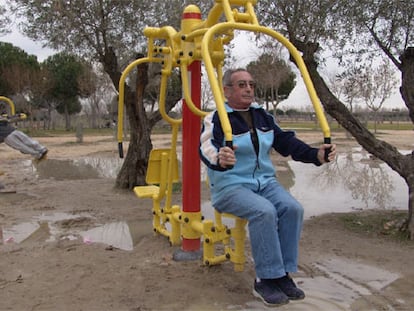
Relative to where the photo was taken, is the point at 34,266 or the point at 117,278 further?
the point at 34,266

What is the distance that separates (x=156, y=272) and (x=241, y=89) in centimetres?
168

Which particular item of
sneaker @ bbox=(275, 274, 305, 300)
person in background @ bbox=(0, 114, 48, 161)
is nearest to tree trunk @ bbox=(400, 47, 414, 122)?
sneaker @ bbox=(275, 274, 305, 300)

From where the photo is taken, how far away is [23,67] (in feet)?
111

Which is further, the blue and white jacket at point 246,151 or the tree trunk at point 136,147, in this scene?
the tree trunk at point 136,147

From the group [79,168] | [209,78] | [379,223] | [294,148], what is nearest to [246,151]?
[294,148]

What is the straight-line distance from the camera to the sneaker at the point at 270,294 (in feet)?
10.5

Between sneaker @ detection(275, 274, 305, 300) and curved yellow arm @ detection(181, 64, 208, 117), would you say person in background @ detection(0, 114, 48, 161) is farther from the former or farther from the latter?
sneaker @ detection(275, 274, 305, 300)

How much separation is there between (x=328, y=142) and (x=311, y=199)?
508cm

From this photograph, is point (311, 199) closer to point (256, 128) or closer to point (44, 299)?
point (256, 128)

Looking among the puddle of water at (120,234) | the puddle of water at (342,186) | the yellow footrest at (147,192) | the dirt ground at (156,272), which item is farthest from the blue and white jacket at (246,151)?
the puddle of water at (342,186)

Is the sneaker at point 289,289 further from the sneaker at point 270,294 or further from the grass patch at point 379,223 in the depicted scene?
the grass patch at point 379,223

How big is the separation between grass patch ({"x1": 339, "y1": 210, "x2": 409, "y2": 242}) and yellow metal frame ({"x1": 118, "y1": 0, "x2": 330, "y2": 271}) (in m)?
2.17

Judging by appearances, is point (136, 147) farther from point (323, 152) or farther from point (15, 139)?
point (323, 152)

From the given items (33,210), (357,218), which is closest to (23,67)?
(33,210)
